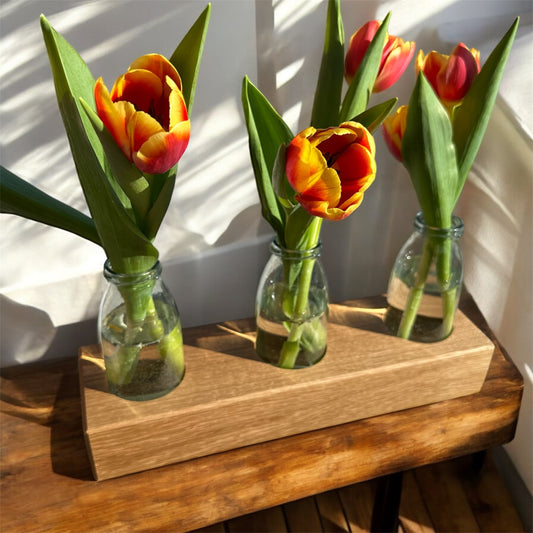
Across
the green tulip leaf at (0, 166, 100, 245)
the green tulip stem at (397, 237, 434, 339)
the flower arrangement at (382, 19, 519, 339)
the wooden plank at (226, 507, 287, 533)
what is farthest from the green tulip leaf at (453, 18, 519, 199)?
the wooden plank at (226, 507, 287, 533)

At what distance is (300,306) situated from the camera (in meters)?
0.80

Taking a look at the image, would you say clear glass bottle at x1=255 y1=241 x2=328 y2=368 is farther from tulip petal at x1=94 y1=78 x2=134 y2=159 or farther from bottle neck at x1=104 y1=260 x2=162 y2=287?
tulip petal at x1=94 y1=78 x2=134 y2=159

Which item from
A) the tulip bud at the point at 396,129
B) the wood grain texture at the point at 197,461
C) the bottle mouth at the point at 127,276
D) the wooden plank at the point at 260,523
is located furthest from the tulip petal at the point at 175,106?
the wooden plank at the point at 260,523

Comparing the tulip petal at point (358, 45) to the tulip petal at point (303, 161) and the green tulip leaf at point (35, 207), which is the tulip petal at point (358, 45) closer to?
the tulip petal at point (303, 161)

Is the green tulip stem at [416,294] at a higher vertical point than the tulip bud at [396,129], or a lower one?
lower

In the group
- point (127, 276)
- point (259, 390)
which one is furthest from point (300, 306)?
point (127, 276)

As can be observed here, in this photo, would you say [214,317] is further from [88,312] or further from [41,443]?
[41,443]

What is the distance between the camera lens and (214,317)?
3.54 feet

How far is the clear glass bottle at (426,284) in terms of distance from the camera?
84cm

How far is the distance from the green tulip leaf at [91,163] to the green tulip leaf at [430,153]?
0.32 m

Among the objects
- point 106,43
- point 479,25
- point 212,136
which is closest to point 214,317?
point 212,136

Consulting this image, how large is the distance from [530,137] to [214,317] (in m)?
0.55

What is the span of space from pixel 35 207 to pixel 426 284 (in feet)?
1.64

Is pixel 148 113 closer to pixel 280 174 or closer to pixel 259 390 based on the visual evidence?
pixel 280 174
